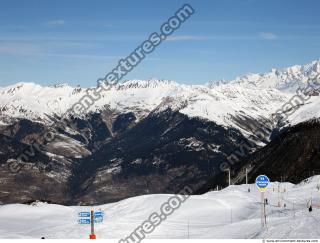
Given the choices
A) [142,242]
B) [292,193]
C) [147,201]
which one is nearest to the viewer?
[142,242]

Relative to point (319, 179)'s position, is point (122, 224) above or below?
below

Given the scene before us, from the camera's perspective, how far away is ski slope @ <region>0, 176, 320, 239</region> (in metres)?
52.4

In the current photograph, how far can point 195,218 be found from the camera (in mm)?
84875

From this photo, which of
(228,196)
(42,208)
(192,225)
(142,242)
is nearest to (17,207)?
(42,208)

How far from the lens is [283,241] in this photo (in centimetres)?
3956

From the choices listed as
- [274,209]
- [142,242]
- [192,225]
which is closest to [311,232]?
[142,242]

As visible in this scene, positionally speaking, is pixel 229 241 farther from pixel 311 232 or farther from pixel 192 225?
pixel 192 225

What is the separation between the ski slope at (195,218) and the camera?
52.4m

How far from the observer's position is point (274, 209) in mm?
82688

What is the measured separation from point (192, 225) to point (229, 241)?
35.7m

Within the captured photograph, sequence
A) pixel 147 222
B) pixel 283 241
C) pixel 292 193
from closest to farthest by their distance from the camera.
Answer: pixel 283 241 < pixel 147 222 < pixel 292 193

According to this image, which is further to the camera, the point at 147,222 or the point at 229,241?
the point at 147,222

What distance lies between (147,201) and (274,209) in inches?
983

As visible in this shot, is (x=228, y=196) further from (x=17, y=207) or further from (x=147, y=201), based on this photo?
(x=17, y=207)
